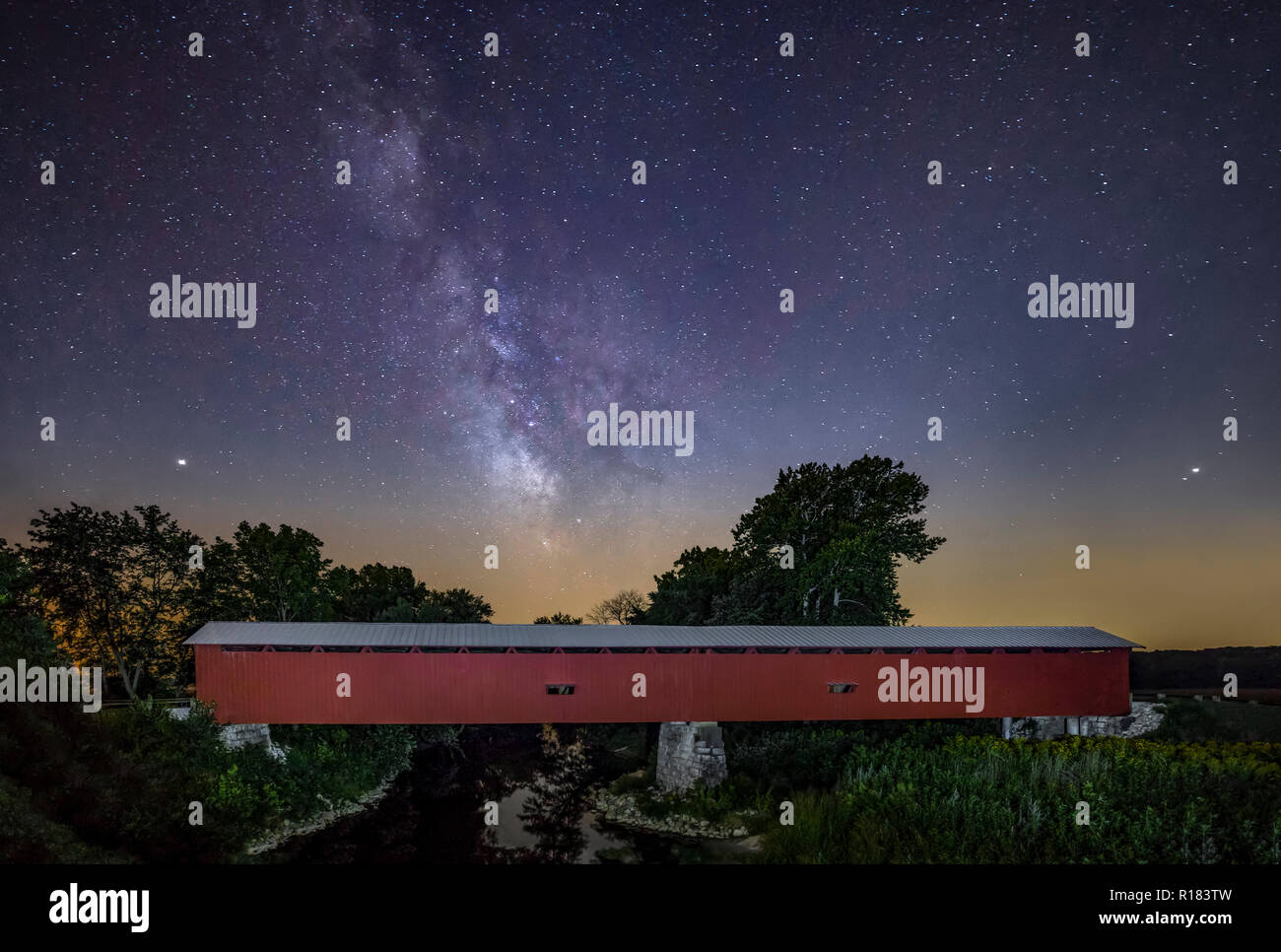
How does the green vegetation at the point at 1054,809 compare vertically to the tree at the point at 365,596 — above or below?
below

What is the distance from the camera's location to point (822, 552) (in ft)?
91.7

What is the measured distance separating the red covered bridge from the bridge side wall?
0.03 m

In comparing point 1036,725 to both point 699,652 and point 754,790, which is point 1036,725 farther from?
point 699,652

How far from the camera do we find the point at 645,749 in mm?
28344

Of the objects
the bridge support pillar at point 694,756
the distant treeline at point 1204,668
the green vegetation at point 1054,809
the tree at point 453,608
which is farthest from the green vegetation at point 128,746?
the distant treeline at point 1204,668

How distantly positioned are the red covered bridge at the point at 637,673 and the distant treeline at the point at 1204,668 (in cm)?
3838

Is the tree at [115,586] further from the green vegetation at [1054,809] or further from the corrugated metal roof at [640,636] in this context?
the green vegetation at [1054,809]

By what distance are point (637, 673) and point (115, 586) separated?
24.0m

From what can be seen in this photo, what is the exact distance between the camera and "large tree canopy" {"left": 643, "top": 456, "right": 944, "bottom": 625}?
90.9 feet

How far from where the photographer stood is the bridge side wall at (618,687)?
1850 centimetres
